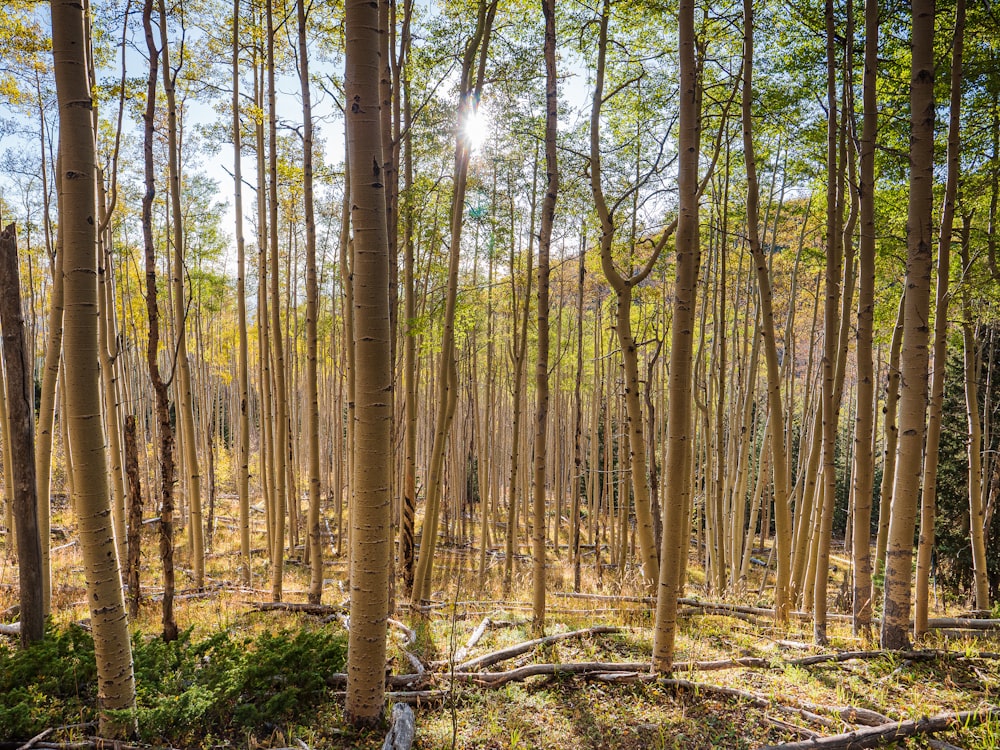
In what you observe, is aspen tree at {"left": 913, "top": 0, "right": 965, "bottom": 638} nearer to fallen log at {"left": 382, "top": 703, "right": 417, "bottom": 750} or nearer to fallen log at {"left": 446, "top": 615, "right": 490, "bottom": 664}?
fallen log at {"left": 446, "top": 615, "right": 490, "bottom": 664}

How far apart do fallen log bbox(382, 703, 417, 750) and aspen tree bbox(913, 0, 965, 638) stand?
3.80 m

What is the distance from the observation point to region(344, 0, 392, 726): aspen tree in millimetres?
2539

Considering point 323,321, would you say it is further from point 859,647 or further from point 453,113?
point 859,647

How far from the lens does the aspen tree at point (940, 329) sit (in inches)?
152

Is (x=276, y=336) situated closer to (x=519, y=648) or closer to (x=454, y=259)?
(x=454, y=259)

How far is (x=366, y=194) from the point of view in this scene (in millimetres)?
2578

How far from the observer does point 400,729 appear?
2.67m

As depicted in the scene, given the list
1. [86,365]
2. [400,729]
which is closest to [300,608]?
[400,729]

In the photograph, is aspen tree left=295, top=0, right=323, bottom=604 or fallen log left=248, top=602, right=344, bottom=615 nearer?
aspen tree left=295, top=0, right=323, bottom=604

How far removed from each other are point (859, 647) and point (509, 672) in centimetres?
267

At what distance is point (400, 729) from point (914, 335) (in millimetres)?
3897

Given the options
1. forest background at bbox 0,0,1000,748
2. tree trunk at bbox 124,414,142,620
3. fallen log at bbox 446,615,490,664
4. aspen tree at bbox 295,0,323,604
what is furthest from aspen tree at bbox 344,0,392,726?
tree trunk at bbox 124,414,142,620

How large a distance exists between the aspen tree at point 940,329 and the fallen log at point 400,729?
3802 millimetres

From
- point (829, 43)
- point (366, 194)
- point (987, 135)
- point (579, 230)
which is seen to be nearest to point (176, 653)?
point (366, 194)
